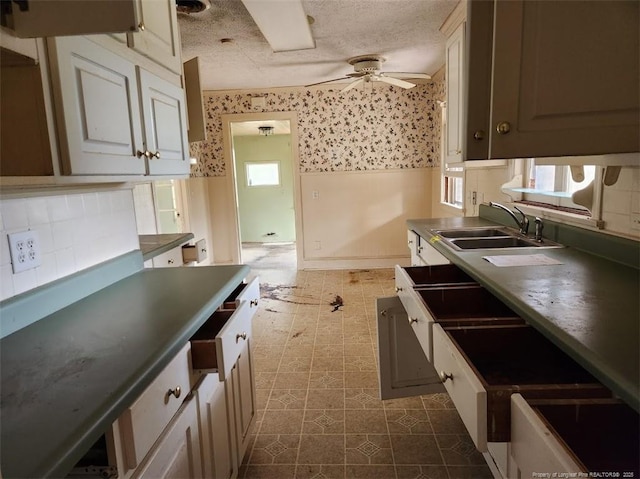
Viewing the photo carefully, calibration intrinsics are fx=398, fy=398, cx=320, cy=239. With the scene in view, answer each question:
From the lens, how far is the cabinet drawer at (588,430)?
0.84 meters

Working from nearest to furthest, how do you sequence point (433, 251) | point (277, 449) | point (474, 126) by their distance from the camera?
point (474, 126)
point (277, 449)
point (433, 251)

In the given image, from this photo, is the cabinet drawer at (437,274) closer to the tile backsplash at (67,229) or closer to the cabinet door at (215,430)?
the cabinet door at (215,430)

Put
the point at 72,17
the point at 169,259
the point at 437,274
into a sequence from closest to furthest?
the point at 72,17, the point at 437,274, the point at 169,259

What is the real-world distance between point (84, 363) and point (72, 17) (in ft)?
2.49

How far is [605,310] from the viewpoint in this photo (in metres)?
1.11

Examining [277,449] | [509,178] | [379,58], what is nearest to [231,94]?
[379,58]

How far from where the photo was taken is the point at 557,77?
931mm

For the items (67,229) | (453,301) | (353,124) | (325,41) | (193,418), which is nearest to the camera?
(193,418)

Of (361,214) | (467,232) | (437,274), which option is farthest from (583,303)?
(361,214)

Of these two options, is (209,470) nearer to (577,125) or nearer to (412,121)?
(577,125)

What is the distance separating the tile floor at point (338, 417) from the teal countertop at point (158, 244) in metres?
1.01

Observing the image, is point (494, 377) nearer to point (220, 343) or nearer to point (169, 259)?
point (220, 343)

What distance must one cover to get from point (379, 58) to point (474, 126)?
3126 mm

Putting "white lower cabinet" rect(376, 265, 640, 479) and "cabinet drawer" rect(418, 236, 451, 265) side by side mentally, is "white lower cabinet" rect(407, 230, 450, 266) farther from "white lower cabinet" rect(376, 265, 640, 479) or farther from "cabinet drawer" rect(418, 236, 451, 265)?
"white lower cabinet" rect(376, 265, 640, 479)
